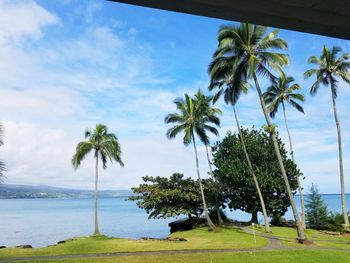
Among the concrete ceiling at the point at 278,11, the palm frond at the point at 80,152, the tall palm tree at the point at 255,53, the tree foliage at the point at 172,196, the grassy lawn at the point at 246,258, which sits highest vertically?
the tall palm tree at the point at 255,53

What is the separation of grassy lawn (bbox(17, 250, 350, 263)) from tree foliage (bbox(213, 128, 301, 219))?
1772cm

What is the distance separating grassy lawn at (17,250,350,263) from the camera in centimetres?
1753

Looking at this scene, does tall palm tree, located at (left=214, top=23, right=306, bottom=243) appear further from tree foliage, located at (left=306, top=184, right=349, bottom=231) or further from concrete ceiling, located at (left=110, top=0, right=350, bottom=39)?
concrete ceiling, located at (left=110, top=0, right=350, bottom=39)

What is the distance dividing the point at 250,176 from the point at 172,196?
8.61 meters

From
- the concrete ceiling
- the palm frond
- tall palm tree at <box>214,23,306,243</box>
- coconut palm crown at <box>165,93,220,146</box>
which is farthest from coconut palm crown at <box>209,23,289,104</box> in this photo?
the concrete ceiling

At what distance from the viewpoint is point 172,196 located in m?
37.4

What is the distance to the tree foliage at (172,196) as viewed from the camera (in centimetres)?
3753

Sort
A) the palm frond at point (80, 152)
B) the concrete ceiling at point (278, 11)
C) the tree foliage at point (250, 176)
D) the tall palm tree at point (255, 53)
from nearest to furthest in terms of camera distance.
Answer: the concrete ceiling at point (278, 11)
the tall palm tree at point (255, 53)
the palm frond at point (80, 152)
the tree foliage at point (250, 176)

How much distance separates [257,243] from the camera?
23906 mm

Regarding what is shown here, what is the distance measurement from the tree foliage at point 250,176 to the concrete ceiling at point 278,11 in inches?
1277

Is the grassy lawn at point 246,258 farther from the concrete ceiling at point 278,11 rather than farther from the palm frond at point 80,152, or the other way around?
the palm frond at point 80,152

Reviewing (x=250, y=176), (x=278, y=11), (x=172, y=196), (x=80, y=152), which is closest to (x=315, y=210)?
(x=250, y=176)

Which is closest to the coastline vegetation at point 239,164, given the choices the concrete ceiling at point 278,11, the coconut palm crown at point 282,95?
the coconut palm crown at point 282,95

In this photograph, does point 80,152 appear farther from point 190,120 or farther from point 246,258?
point 246,258
